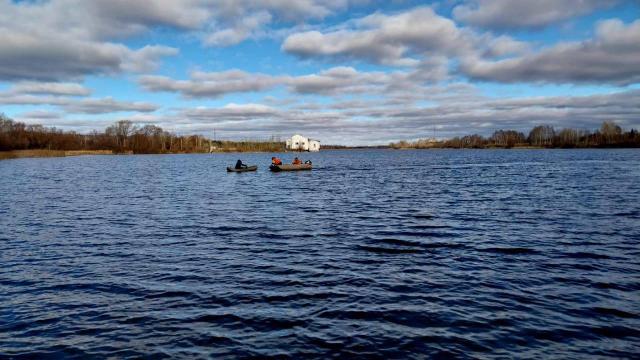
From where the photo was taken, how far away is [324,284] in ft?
45.8

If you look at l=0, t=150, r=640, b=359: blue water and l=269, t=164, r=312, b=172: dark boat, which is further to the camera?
l=269, t=164, r=312, b=172: dark boat

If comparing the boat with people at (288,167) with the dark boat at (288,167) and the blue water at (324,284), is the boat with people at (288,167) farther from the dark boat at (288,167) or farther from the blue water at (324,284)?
the blue water at (324,284)

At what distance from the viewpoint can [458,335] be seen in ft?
33.4

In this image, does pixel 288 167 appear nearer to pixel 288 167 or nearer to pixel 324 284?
pixel 288 167

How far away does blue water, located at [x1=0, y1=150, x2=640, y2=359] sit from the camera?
32.5 feet

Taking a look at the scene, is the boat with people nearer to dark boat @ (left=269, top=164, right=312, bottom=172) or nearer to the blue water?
dark boat @ (left=269, top=164, right=312, bottom=172)

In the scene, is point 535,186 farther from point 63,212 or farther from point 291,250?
point 63,212

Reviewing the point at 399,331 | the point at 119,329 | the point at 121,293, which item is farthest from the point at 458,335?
the point at 121,293

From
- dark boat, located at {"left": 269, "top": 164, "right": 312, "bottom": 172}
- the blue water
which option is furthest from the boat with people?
the blue water

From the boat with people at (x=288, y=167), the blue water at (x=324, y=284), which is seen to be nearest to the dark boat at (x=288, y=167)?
the boat with people at (x=288, y=167)

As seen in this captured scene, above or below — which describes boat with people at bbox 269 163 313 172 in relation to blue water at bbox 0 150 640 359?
above

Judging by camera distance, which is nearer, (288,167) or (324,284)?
(324,284)

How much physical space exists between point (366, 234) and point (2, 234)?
1834cm

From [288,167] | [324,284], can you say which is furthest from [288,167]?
[324,284]
